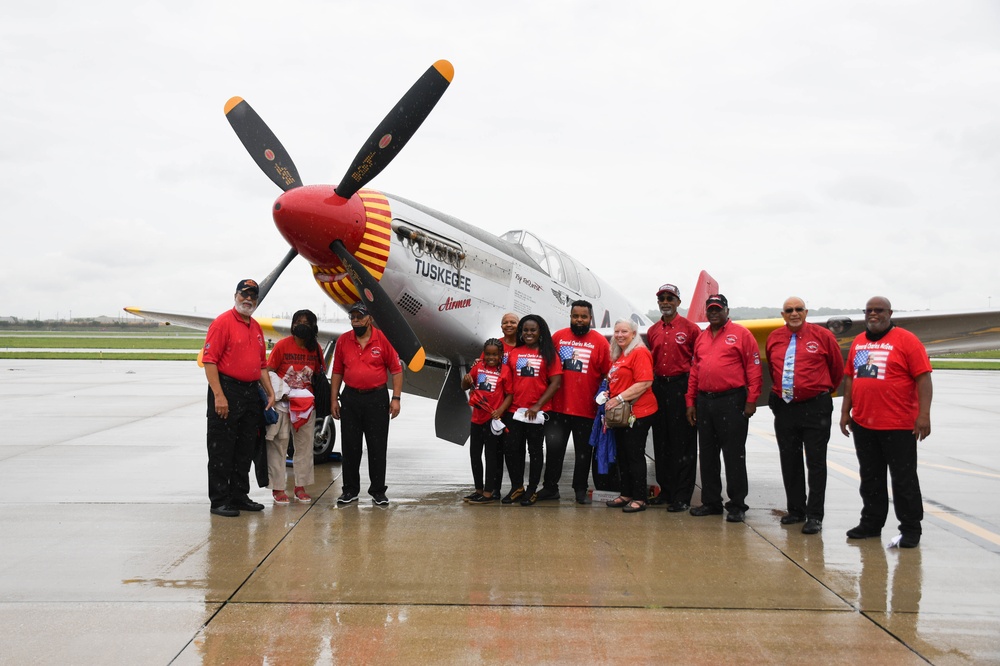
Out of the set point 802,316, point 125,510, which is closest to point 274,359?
point 125,510

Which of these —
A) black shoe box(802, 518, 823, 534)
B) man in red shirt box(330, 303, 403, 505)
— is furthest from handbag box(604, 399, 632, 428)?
man in red shirt box(330, 303, 403, 505)

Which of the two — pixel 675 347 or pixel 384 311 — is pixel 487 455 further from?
pixel 675 347

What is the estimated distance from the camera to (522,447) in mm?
6203

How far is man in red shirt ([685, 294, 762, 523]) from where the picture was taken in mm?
5527

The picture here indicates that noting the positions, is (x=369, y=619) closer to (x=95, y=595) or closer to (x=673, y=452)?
(x=95, y=595)

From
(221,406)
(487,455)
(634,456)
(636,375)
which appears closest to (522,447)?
(487,455)

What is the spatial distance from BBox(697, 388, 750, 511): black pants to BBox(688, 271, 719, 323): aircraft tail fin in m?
5.48

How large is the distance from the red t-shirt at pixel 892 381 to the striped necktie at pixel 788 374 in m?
0.47

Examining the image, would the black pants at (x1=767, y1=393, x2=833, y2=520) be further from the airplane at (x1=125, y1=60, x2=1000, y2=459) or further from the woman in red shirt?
the airplane at (x1=125, y1=60, x2=1000, y2=459)

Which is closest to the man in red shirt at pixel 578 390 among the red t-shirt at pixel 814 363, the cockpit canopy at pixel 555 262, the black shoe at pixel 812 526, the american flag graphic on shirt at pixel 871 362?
the red t-shirt at pixel 814 363

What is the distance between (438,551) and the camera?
4520mm

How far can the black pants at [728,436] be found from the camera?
Result: 218 inches

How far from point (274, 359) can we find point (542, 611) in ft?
11.6

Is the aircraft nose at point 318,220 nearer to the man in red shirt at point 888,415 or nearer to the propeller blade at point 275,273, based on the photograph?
the propeller blade at point 275,273
